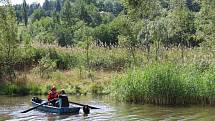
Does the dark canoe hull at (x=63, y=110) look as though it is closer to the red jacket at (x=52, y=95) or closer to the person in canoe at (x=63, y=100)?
the person in canoe at (x=63, y=100)

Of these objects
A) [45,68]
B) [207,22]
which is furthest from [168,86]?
[45,68]

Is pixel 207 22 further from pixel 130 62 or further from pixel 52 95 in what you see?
pixel 52 95

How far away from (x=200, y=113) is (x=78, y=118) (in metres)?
5.92

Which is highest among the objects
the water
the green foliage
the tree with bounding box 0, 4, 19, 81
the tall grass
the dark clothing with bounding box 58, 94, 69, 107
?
the tree with bounding box 0, 4, 19, 81

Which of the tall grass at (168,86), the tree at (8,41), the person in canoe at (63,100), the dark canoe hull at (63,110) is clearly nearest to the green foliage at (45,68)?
the tree at (8,41)

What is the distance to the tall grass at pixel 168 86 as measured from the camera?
22297 mm

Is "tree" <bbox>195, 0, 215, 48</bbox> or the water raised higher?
"tree" <bbox>195, 0, 215, 48</bbox>

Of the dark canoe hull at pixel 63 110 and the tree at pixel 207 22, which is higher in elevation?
the tree at pixel 207 22

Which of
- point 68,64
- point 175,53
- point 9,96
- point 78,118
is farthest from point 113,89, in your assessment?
point 68,64

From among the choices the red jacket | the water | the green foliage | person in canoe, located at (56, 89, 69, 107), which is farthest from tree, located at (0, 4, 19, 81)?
person in canoe, located at (56, 89, 69, 107)

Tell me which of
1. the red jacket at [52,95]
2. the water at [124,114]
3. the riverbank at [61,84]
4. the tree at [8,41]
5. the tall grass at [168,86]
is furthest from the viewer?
the tree at [8,41]

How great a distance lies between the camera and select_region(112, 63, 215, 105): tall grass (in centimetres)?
2230

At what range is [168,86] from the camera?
2227 cm

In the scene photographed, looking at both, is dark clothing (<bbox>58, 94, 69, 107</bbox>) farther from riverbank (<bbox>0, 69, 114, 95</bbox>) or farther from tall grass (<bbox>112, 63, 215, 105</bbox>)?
riverbank (<bbox>0, 69, 114, 95</bbox>)
